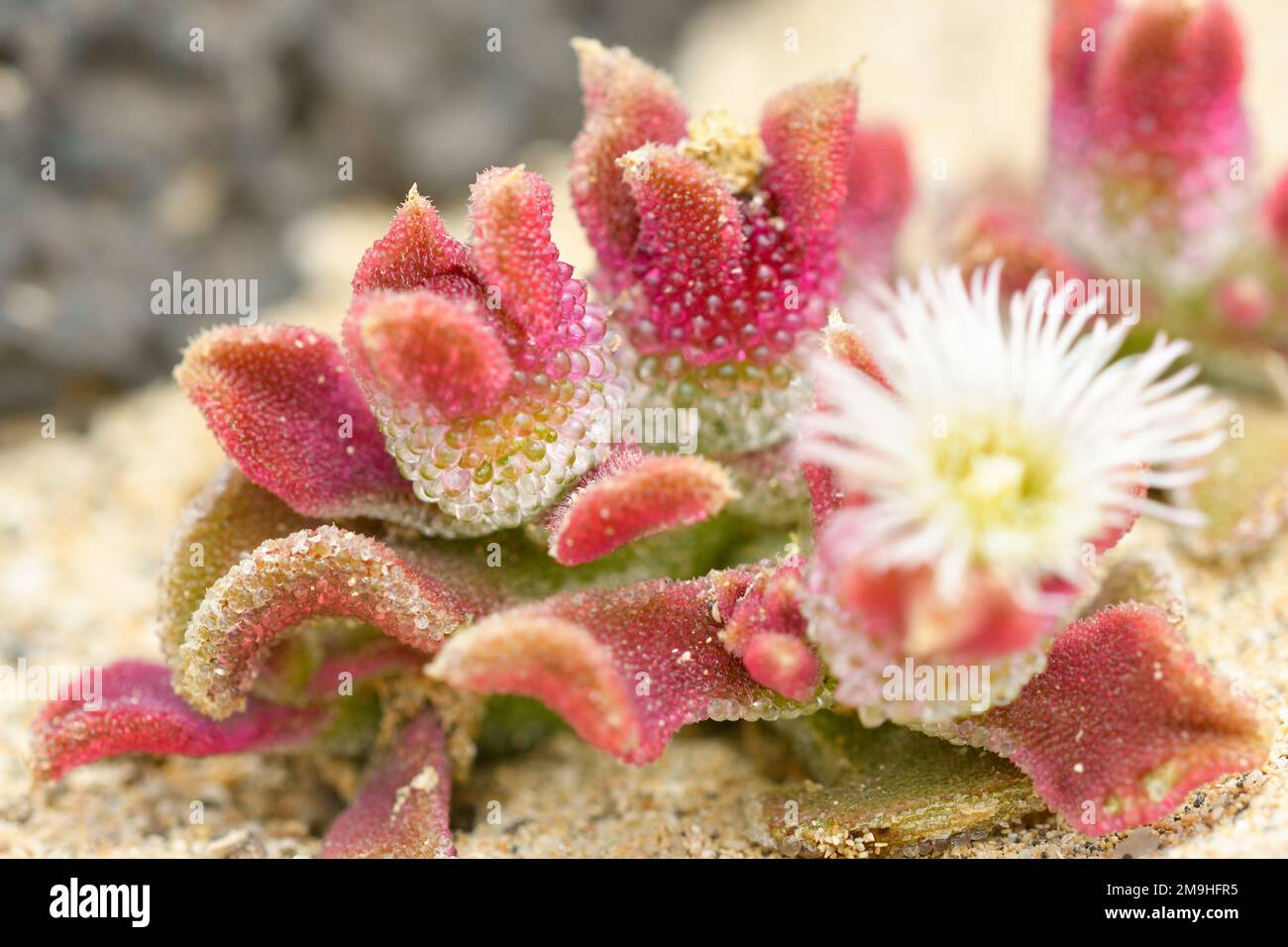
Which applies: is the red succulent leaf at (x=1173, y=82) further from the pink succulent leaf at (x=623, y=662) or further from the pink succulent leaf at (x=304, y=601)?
the pink succulent leaf at (x=304, y=601)

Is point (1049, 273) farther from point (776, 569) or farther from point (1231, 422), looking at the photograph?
point (776, 569)

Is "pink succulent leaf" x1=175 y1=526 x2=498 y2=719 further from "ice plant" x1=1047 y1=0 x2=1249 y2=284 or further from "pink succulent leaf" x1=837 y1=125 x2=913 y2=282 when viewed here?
"ice plant" x1=1047 y1=0 x2=1249 y2=284

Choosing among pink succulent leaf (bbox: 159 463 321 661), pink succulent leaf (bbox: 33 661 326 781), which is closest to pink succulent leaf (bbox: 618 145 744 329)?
pink succulent leaf (bbox: 159 463 321 661)

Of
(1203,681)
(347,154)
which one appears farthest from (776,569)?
(347,154)

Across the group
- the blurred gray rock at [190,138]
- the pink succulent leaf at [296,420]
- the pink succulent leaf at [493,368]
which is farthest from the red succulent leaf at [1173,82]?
the blurred gray rock at [190,138]

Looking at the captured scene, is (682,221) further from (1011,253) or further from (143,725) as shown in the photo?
(143,725)

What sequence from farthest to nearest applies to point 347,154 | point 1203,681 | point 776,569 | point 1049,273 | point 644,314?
point 347,154 → point 1049,273 → point 644,314 → point 776,569 → point 1203,681
